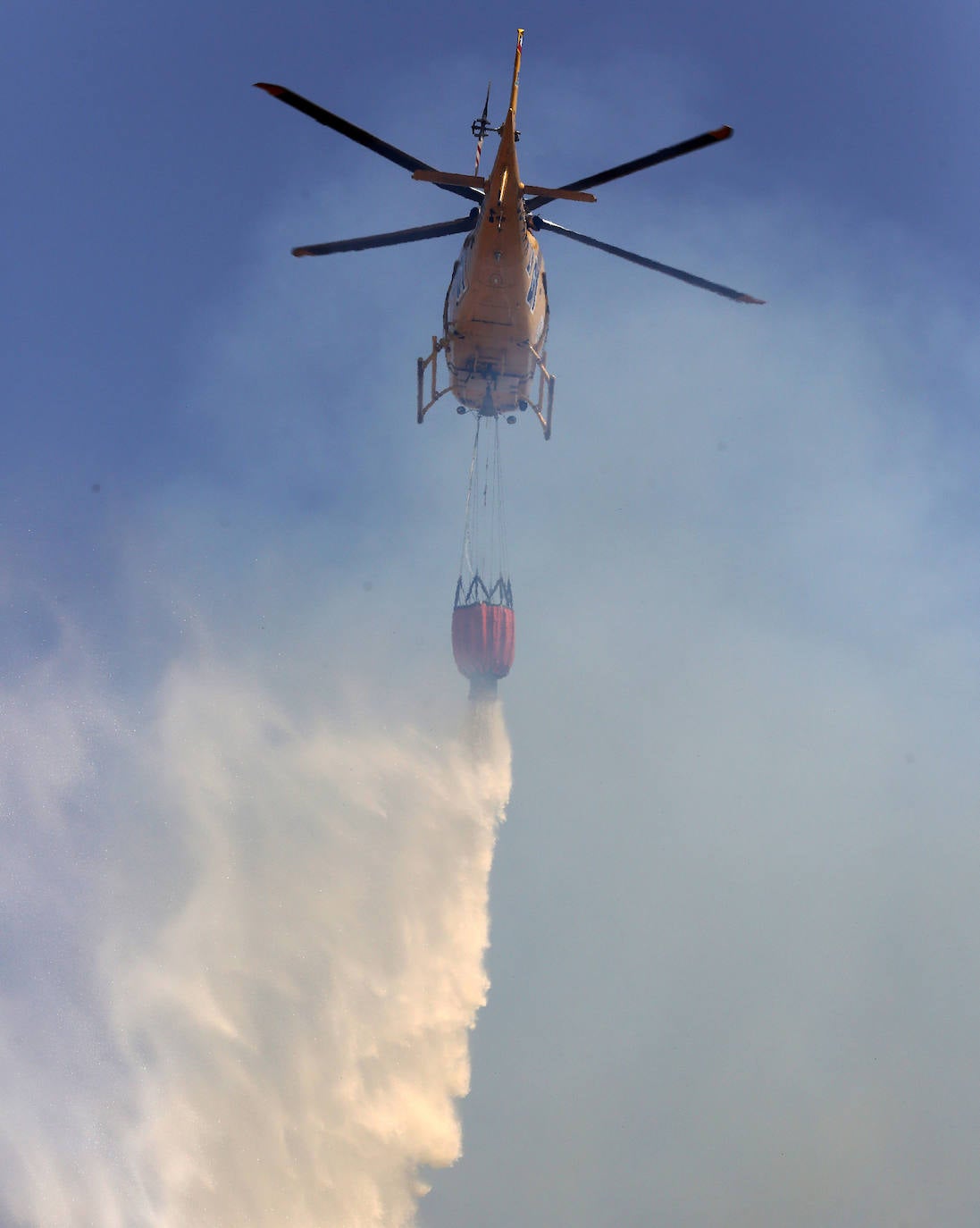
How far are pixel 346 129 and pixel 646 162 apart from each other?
7.03 meters

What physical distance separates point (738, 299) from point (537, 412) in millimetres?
7004

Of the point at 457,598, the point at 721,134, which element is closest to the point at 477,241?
the point at 721,134

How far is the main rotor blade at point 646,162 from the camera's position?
2419cm

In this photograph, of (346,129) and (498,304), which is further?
(498,304)

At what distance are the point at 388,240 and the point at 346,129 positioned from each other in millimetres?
5576

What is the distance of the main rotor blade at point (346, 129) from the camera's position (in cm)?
2420

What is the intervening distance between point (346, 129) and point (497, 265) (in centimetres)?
568

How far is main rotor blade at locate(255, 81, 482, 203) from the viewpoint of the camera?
24.2 m

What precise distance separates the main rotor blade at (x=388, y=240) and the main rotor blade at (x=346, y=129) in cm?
280

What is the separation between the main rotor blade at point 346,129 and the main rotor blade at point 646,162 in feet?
7.78

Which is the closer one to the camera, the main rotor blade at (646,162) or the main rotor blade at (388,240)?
the main rotor blade at (646,162)

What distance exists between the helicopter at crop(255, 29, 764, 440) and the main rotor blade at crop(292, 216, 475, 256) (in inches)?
1.0

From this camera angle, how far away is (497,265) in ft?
97.6

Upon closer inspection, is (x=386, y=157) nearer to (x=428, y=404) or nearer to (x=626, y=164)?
(x=626, y=164)
